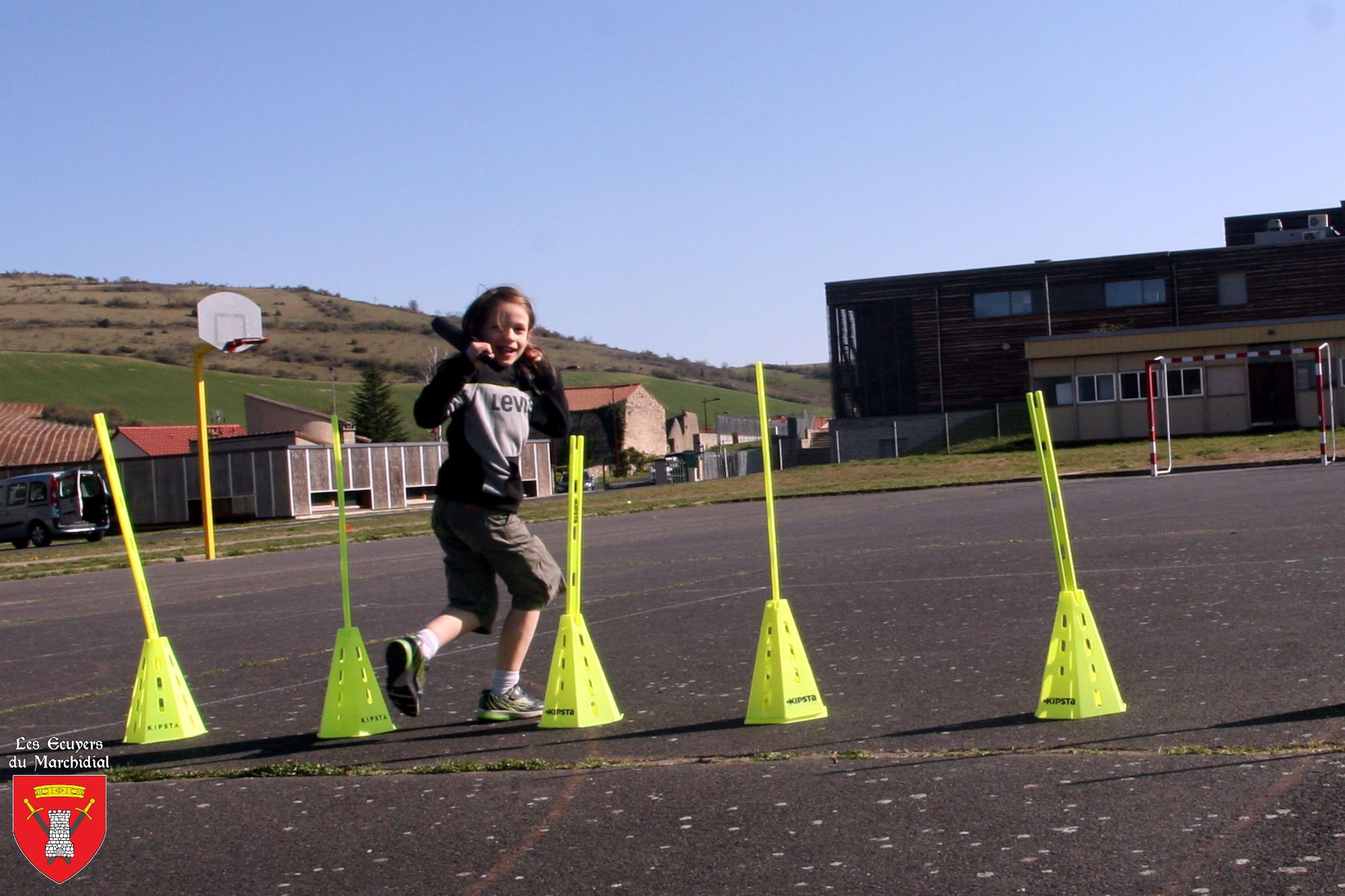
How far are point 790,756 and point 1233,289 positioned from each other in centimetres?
5825

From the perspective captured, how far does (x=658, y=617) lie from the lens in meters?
8.67

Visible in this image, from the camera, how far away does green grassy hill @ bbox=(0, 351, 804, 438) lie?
92000 millimetres

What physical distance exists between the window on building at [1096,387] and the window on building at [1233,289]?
15694mm

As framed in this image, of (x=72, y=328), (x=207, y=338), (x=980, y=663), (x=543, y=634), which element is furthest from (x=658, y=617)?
(x=72, y=328)

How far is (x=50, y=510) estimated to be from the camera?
35.1 meters

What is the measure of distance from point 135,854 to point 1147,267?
59312 millimetres

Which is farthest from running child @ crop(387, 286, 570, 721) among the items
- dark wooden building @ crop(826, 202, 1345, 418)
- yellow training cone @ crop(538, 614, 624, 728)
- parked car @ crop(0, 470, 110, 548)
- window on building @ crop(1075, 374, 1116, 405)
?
dark wooden building @ crop(826, 202, 1345, 418)

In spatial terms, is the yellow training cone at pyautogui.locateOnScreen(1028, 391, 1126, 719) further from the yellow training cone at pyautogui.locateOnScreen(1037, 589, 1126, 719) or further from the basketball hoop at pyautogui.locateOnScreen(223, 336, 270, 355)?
the basketball hoop at pyautogui.locateOnScreen(223, 336, 270, 355)

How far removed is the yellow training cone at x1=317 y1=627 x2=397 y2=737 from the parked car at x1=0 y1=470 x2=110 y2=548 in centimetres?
3302

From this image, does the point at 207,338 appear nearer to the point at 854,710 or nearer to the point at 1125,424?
the point at 854,710

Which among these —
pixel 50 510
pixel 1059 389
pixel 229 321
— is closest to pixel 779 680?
pixel 229 321

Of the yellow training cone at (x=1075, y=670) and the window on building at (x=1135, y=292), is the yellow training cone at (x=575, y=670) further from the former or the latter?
the window on building at (x=1135, y=292)

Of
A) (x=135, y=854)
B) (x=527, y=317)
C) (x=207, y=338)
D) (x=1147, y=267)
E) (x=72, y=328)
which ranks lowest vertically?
(x=135, y=854)

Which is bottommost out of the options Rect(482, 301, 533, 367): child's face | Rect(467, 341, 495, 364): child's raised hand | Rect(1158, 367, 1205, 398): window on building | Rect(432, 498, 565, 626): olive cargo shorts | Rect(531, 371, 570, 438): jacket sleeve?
Rect(432, 498, 565, 626): olive cargo shorts
